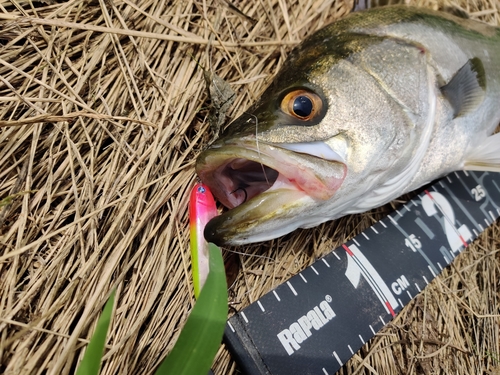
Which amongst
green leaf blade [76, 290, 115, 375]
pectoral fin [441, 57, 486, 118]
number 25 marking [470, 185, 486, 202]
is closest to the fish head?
pectoral fin [441, 57, 486, 118]

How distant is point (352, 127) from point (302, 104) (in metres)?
0.22

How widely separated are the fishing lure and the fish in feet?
0.25

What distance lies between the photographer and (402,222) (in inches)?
88.3

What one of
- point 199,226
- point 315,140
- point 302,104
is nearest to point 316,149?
point 315,140

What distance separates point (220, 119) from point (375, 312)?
1.25 metres

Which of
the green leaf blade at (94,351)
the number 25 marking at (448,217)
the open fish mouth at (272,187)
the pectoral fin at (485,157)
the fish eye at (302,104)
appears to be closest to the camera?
the green leaf blade at (94,351)

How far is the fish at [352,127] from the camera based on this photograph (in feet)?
4.83

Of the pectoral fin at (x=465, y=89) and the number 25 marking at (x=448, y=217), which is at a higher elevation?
the pectoral fin at (x=465, y=89)

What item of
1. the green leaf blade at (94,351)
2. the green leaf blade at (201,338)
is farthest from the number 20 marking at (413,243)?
the green leaf blade at (94,351)

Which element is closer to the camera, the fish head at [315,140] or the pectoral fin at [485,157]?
the fish head at [315,140]

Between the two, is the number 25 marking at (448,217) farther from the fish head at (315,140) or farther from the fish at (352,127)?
the fish head at (315,140)

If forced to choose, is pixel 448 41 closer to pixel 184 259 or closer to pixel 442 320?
pixel 442 320

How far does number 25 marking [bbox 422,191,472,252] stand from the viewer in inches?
90.5

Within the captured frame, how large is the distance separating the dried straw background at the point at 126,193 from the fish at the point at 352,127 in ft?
1.14
